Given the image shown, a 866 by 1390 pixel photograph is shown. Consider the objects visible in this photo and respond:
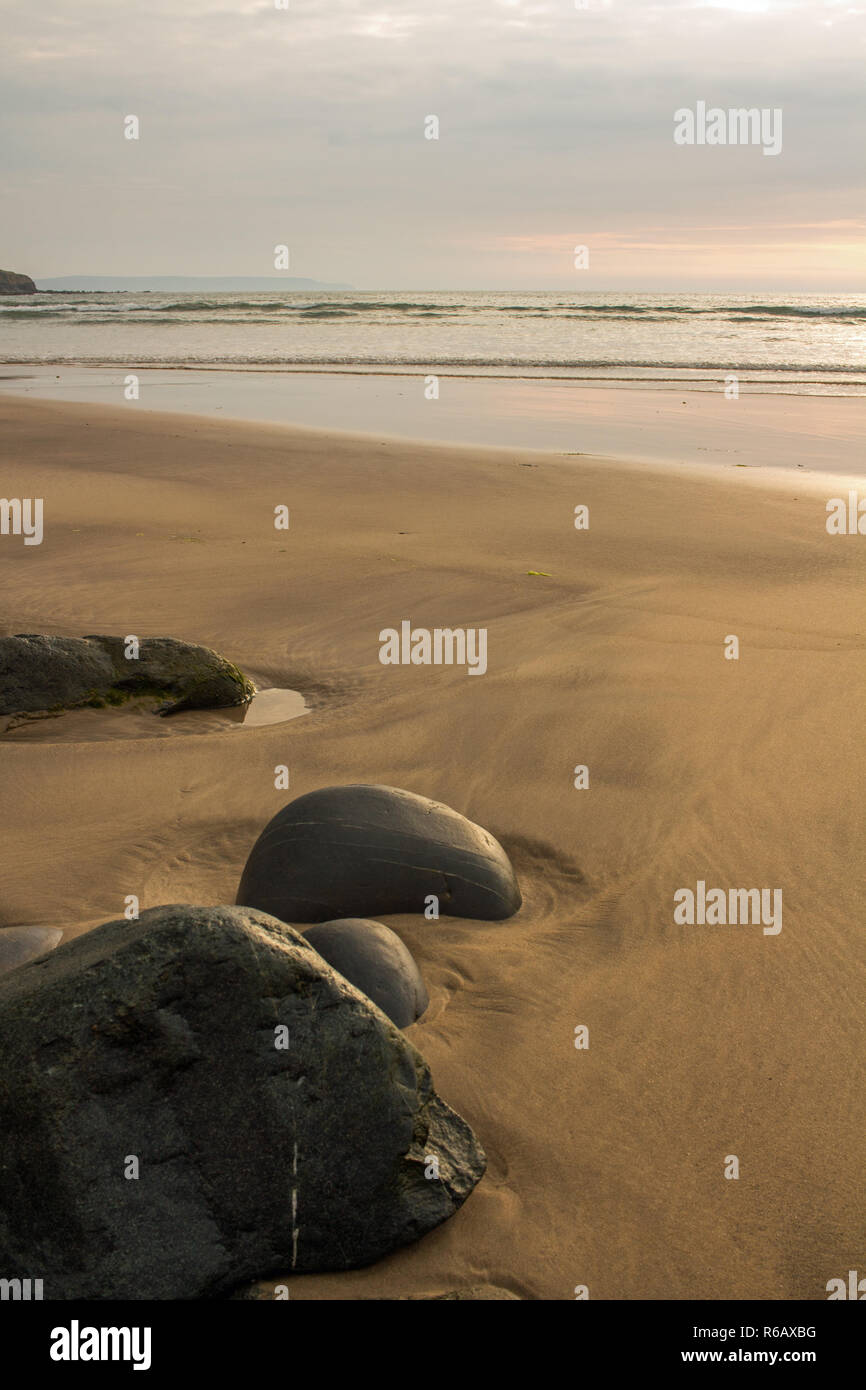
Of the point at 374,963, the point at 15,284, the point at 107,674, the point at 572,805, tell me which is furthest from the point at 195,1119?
the point at 15,284

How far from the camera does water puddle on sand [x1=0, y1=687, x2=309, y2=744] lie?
18.8 feet

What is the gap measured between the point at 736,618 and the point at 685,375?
18.9m

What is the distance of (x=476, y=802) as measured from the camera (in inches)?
198

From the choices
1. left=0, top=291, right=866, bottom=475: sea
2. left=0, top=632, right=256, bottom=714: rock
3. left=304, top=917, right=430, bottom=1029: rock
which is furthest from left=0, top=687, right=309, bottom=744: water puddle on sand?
left=0, top=291, right=866, bottom=475: sea

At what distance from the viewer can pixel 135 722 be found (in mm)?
5965

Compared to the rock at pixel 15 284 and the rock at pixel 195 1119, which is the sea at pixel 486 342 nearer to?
the rock at pixel 195 1119

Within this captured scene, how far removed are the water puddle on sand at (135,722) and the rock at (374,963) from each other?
2608 millimetres

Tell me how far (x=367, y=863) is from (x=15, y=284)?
3858 inches

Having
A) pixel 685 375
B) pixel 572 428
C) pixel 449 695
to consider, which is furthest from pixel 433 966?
pixel 685 375

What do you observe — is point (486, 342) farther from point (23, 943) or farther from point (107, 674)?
point (23, 943)

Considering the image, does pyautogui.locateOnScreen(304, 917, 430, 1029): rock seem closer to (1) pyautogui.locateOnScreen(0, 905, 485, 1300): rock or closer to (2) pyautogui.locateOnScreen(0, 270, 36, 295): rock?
(1) pyautogui.locateOnScreen(0, 905, 485, 1300): rock

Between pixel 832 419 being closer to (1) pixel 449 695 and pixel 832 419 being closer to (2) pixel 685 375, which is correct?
(2) pixel 685 375

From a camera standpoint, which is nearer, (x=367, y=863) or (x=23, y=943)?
(x=23, y=943)

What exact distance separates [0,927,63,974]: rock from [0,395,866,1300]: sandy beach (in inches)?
4.6
